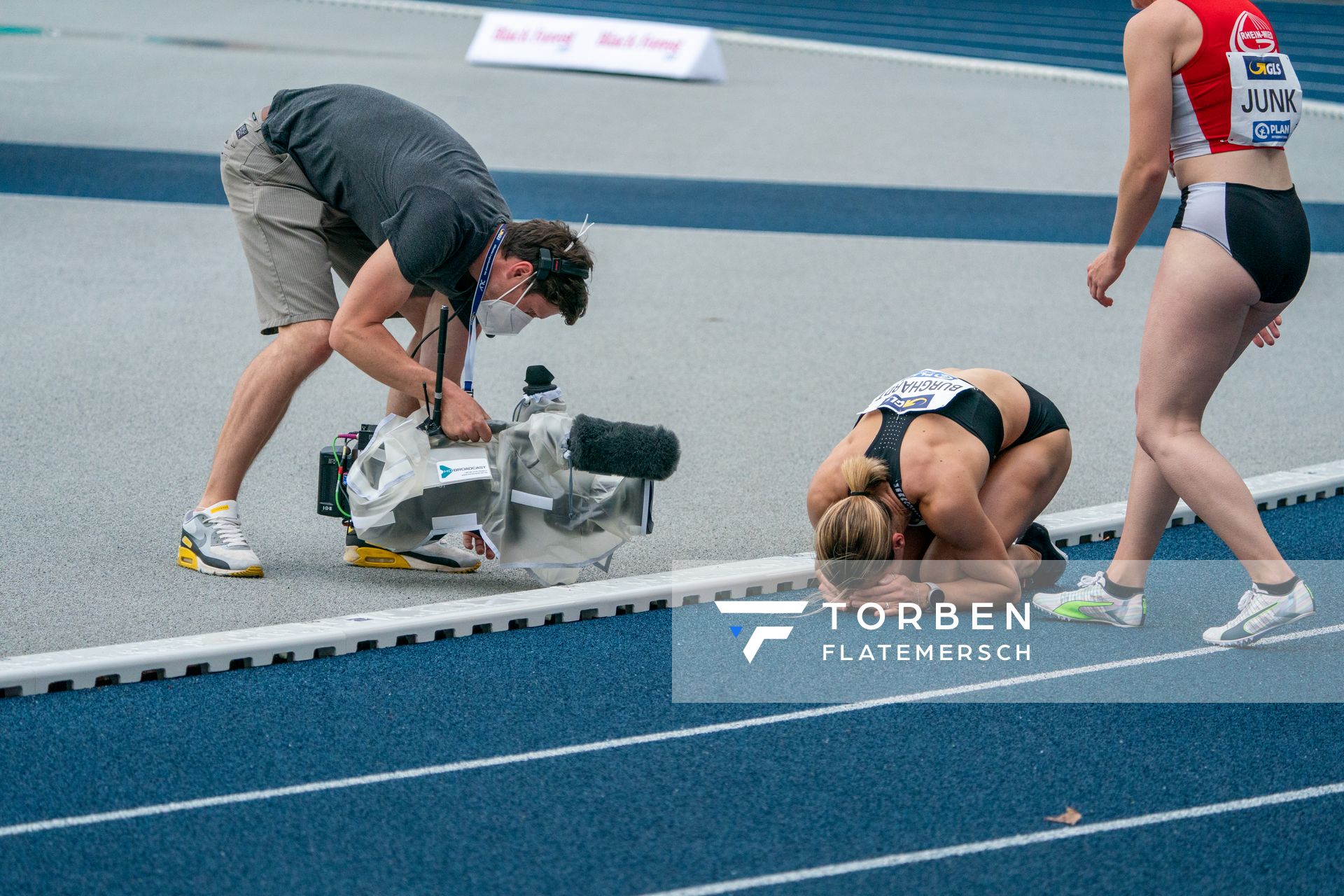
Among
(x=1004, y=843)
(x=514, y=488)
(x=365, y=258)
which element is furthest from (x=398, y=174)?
(x=1004, y=843)

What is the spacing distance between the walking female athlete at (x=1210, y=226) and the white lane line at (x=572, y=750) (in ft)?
1.17

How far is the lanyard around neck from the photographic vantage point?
11.7ft

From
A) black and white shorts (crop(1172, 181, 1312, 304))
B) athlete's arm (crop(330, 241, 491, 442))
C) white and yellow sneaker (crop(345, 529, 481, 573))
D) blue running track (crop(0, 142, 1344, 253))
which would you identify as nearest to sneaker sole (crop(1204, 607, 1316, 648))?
black and white shorts (crop(1172, 181, 1312, 304))

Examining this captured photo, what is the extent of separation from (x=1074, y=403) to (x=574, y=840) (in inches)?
137

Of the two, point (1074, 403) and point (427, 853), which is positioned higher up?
point (1074, 403)

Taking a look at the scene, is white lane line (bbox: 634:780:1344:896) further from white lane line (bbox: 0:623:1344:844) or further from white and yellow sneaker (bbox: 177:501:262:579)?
white and yellow sneaker (bbox: 177:501:262:579)

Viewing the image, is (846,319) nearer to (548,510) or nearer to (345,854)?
(548,510)

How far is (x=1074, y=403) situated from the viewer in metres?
5.54

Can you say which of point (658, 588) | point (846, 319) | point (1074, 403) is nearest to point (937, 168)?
point (846, 319)

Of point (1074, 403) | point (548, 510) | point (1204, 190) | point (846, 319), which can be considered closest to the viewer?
point (1204, 190)

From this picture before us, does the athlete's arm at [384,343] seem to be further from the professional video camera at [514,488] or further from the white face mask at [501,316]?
the white face mask at [501,316]

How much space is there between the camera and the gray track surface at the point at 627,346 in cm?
402

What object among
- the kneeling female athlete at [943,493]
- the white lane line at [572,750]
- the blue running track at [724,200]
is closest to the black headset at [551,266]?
the kneeling female athlete at [943,493]

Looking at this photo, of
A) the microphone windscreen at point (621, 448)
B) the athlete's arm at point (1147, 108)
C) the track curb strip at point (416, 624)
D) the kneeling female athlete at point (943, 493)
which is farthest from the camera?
the microphone windscreen at point (621, 448)
